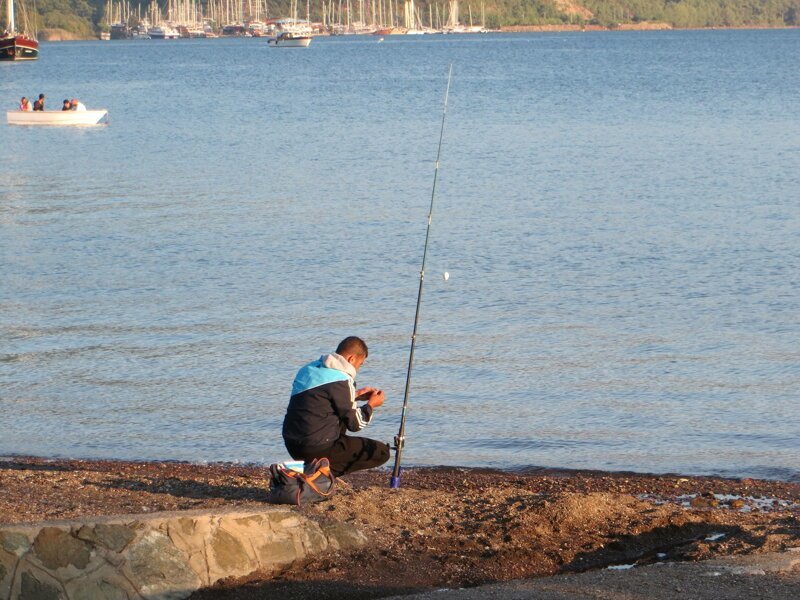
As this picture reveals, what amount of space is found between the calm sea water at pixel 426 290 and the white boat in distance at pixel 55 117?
1.85 m

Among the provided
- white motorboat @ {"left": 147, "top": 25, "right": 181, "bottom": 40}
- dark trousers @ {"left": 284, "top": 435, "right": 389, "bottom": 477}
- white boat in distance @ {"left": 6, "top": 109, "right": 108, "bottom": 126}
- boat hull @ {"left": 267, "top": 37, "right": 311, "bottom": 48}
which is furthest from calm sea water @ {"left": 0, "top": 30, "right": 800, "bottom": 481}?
white motorboat @ {"left": 147, "top": 25, "right": 181, "bottom": 40}

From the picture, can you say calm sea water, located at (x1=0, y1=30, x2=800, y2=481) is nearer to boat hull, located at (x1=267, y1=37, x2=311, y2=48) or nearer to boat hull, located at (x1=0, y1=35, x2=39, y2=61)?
boat hull, located at (x1=0, y1=35, x2=39, y2=61)

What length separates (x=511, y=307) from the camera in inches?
584

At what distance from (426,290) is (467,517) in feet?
27.7

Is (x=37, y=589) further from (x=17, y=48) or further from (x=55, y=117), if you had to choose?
(x=17, y=48)

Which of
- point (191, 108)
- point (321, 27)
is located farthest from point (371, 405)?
point (321, 27)

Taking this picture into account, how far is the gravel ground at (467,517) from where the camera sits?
259 inches

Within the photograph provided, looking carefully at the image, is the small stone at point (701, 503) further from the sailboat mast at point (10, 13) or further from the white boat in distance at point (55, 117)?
the sailboat mast at point (10, 13)

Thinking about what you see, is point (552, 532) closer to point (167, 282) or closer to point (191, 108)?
point (167, 282)

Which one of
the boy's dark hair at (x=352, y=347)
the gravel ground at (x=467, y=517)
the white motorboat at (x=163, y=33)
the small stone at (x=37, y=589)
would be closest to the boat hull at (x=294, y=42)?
the white motorboat at (x=163, y=33)

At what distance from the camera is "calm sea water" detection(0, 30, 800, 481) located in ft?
34.8

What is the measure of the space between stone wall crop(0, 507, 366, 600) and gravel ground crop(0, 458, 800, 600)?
13cm

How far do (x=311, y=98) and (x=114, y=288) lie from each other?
43854 mm

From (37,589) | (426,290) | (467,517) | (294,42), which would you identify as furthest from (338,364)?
(294,42)
